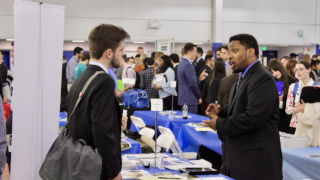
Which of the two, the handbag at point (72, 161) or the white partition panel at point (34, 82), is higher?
the white partition panel at point (34, 82)

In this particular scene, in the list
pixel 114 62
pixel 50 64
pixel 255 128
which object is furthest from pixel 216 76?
pixel 114 62

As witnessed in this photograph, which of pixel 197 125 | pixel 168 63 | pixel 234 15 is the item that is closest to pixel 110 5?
pixel 234 15

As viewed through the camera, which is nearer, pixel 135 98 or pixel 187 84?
pixel 187 84

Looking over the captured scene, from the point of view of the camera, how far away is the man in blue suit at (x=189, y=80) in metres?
7.12

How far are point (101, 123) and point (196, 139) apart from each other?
10.5 ft

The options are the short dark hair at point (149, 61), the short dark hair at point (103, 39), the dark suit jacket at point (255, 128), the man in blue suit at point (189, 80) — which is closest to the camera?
the short dark hair at point (103, 39)

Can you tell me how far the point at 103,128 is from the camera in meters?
2.12

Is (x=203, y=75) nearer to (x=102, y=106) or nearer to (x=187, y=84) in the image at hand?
(x=187, y=84)

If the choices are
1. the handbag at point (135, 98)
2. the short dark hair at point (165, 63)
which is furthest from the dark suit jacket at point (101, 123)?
the handbag at point (135, 98)

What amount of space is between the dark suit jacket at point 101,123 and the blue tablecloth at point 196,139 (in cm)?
291

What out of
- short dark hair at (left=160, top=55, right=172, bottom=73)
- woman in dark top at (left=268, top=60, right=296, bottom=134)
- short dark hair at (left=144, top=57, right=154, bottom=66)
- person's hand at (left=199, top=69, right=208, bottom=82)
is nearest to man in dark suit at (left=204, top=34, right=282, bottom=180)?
woman in dark top at (left=268, top=60, right=296, bottom=134)

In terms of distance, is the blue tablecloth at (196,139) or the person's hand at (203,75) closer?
the blue tablecloth at (196,139)

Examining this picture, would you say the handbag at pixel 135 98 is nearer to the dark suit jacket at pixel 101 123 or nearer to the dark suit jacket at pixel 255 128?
the dark suit jacket at pixel 255 128

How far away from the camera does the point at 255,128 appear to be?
2.86 meters
